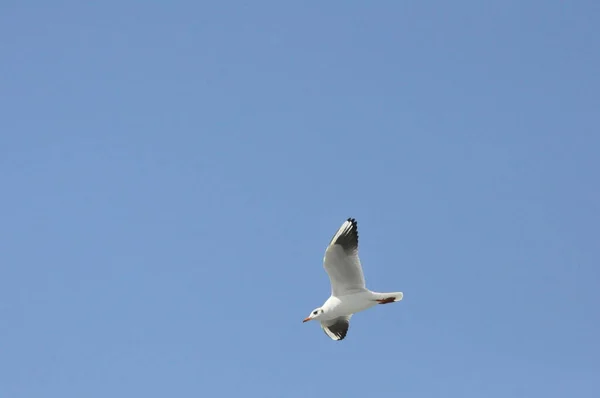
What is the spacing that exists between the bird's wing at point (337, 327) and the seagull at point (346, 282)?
0.56m

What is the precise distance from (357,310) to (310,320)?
1719 mm

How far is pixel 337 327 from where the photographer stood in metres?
32.9

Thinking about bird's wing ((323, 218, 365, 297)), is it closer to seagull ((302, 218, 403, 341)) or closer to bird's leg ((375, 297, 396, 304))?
seagull ((302, 218, 403, 341))

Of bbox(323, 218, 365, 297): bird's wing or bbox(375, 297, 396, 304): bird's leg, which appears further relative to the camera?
bbox(375, 297, 396, 304): bird's leg

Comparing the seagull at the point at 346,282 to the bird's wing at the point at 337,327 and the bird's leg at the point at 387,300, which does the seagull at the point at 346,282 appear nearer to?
the bird's leg at the point at 387,300

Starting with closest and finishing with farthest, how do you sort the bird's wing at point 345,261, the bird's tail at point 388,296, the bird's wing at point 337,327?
the bird's wing at point 345,261 → the bird's tail at point 388,296 → the bird's wing at point 337,327

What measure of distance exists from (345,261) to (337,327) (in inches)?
138

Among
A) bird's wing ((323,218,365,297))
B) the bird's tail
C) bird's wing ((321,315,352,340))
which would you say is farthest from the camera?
bird's wing ((321,315,352,340))

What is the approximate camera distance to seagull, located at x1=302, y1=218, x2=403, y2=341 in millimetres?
30094

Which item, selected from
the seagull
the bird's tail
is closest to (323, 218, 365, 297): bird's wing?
the seagull

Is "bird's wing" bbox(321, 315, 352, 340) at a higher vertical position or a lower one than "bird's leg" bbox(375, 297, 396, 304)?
higher

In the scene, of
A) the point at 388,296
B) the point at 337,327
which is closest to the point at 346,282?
the point at 388,296

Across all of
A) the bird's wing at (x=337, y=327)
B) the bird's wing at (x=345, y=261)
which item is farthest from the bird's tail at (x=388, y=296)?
the bird's wing at (x=337, y=327)

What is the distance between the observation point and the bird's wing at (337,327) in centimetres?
3281
